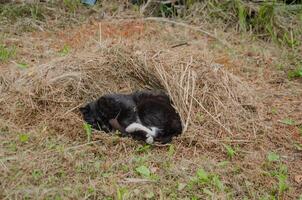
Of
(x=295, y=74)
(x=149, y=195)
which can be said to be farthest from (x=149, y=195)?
(x=295, y=74)

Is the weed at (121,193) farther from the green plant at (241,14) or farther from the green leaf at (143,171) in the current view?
the green plant at (241,14)

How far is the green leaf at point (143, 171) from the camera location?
361 centimetres

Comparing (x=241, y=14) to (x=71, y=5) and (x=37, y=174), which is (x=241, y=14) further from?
(x=37, y=174)

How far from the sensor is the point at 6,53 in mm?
5336

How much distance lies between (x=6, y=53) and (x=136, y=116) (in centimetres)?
188

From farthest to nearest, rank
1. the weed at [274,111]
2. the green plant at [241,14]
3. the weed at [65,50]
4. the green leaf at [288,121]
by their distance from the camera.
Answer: the green plant at [241,14] → the weed at [65,50] → the weed at [274,111] → the green leaf at [288,121]

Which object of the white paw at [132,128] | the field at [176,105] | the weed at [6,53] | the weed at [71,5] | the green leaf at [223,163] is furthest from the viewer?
the weed at [71,5]

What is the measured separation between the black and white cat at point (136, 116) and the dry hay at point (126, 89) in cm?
12

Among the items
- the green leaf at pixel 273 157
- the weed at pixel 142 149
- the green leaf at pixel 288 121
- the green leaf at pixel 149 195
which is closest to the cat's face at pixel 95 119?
the weed at pixel 142 149

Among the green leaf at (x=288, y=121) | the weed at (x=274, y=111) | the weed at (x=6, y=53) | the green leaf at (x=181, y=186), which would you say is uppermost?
the weed at (x=6, y=53)

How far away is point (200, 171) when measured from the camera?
367 centimetres

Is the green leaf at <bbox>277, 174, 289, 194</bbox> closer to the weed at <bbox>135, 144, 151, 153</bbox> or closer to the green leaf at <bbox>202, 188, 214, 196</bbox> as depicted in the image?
the green leaf at <bbox>202, 188, 214, 196</bbox>

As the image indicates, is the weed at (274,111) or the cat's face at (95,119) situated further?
the weed at (274,111)

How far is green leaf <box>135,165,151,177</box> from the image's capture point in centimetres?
361
